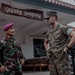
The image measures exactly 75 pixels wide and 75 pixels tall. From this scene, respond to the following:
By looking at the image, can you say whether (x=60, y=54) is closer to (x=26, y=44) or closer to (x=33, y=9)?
(x=33, y=9)

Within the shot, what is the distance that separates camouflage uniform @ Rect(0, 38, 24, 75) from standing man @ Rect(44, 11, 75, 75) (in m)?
0.59

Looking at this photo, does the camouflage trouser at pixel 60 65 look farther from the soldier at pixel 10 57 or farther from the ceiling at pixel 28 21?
the ceiling at pixel 28 21

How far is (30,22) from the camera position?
28.5 feet

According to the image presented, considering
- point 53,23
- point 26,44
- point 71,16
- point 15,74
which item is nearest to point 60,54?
point 53,23

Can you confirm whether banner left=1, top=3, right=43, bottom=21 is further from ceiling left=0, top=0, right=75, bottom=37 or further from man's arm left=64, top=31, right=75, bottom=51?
man's arm left=64, top=31, right=75, bottom=51

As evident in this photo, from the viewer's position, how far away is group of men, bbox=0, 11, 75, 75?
3.39m

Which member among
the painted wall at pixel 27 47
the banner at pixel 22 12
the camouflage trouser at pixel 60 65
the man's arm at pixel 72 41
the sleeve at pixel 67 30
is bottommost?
the painted wall at pixel 27 47

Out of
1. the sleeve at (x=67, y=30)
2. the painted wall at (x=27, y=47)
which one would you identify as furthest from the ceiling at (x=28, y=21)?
the sleeve at (x=67, y=30)

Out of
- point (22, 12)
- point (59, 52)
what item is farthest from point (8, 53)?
point (22, 12)

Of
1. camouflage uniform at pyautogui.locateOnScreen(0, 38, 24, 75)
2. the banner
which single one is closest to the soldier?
camouflage uniform at pyautogui.locateOnScreen(0, 38, 24, 75)

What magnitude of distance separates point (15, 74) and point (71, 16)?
537 centimetres

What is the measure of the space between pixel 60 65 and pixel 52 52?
0.91 feet

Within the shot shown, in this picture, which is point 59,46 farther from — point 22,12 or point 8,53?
point 22,12

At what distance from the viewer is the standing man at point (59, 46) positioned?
11.1 ft
